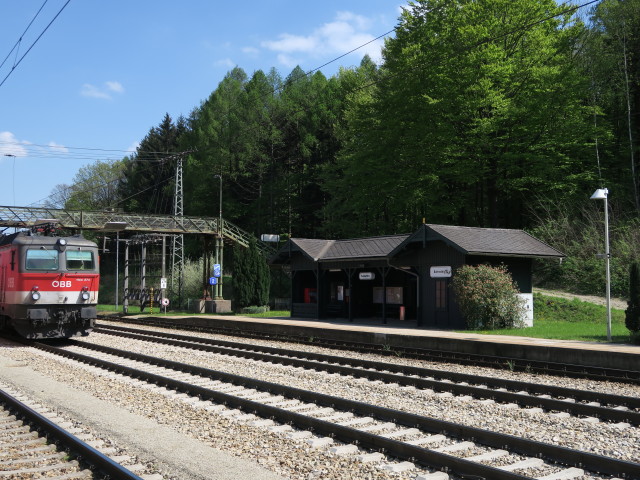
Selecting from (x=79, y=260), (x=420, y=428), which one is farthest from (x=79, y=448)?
(x=79, y=260)

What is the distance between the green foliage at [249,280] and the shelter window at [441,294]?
14981 mm

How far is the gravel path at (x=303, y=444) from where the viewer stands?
7184 millimetres

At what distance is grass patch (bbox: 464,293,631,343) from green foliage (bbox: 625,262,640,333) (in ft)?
1.38

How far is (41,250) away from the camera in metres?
20.0

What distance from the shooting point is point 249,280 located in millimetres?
38562

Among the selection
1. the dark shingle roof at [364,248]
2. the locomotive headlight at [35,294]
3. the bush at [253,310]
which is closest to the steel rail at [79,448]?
the locomotive headlight at [35,294]

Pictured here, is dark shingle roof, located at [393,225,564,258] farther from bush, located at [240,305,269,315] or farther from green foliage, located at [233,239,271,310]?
green foliage, located at [233,239,271,310]

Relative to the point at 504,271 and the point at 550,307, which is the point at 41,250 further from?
the point at 550,307

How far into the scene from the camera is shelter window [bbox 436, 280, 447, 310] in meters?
25.2

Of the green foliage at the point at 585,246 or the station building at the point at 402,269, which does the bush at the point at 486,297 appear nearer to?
the station building at the point at 402,269

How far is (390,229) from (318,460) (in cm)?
4084

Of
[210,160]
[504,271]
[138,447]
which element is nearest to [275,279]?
[210,160]

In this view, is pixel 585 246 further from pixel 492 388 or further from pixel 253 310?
pixel 492 388

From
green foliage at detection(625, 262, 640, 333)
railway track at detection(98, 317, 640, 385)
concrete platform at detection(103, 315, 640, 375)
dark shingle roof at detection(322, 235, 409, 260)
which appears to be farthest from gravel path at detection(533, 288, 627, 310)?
railway track at detection(98, 317, 640, 385)
